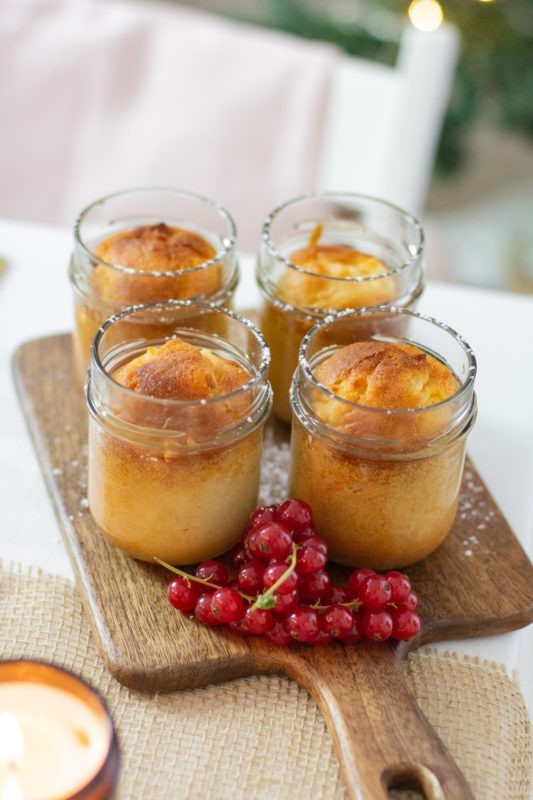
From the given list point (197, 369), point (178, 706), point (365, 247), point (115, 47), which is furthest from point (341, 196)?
point (115, 47)

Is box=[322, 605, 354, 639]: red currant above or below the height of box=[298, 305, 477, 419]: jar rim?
below

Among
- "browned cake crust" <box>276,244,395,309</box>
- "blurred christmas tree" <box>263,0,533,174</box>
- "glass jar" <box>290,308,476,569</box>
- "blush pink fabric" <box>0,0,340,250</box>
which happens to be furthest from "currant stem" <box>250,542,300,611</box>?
"blurred christmas tree" <box>263,0,533,174</box>

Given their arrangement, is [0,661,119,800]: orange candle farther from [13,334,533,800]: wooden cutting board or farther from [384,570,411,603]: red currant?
[384,570,411,603]: red currant

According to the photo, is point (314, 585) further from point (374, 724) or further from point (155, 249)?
point (155, 249)

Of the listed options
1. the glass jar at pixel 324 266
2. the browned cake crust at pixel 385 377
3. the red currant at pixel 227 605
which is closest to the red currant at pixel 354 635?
the red currant at pixel 227 605

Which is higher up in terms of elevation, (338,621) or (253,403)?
(253,403)

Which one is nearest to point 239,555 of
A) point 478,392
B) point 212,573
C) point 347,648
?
point 212,573

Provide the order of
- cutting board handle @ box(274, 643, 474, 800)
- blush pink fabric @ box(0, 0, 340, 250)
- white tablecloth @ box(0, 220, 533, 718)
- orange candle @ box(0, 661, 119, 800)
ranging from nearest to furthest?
1. orange candle @ box(0, 661, 119, 800)
2. cutting board handle @ box(274, 643, 474, 800)
3. white tablecloth @ box(0, 220, 533, 718)
4. blush pink fabric @ box(0, 0, 340, 250)

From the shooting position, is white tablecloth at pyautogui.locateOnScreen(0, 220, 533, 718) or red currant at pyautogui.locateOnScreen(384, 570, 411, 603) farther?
white tablecloth at pyautogui.locateOnScreen(0, 220, 533, 718)
